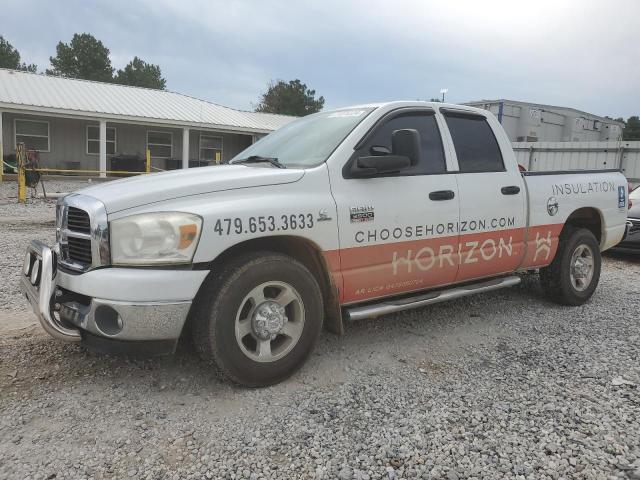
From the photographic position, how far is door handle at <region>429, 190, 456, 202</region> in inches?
157

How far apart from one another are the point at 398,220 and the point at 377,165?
1.55ft

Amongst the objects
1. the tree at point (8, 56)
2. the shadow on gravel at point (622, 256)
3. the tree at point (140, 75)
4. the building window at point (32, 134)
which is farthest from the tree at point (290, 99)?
the shadow on gravel at point (622, 256)

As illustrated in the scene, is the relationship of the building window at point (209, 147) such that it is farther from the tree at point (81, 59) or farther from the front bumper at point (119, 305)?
the tree at point (81, 59)

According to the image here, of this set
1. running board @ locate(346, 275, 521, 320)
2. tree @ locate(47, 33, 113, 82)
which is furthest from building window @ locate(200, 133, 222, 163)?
tree @ locate(47, 33, 113, 82)

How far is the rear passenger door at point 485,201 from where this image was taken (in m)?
4.26

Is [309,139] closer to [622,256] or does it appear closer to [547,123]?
[622,256]

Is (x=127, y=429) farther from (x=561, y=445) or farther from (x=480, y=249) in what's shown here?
(x=480, y=249)

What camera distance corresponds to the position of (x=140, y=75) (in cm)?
6016

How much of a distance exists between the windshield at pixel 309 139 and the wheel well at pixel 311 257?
22.7 inches

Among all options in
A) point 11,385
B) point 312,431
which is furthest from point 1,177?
point 312,431

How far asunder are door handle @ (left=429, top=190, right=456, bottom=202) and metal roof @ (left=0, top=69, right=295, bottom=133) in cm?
1901

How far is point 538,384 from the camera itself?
3475mm

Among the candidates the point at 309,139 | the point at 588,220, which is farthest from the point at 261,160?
the point at 588,220

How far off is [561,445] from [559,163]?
1357cm
